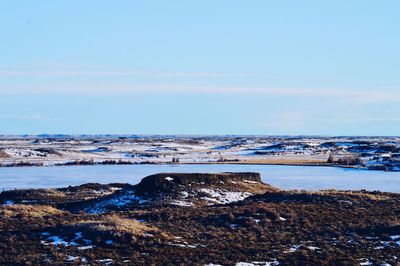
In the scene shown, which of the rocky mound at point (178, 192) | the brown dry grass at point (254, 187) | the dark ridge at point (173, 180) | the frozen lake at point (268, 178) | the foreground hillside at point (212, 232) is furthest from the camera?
the frozen lake at point (268, 178)

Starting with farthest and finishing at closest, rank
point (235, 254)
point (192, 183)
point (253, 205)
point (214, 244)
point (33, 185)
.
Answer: point (33, 185), point (192, 183), point (253, 205), point (214, 244), point (235, 254)

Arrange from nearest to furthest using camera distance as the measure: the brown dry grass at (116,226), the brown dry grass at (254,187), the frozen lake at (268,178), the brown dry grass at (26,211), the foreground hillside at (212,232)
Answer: the foreground hillside at (212,232)
the brown dry grass at (116,226)
the brown dry grass at (26,211)
the brown dry grass at (254,187)
the frozen lake at (268,178)

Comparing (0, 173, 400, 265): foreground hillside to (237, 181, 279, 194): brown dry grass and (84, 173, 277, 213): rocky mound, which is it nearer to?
(84, 173, 277, 213): rocky mound

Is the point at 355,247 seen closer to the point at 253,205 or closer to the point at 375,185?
the point at 253,205

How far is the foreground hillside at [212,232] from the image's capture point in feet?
63.8

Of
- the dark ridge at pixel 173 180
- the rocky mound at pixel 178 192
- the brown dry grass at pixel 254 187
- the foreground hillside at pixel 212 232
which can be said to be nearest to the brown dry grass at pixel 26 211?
the foreground hillside at pixel 212 232

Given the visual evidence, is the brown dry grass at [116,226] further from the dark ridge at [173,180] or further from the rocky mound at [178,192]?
the dark ridge at [173,180]

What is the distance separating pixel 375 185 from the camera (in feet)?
157

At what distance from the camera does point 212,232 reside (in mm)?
23188

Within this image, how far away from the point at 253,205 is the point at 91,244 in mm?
9553

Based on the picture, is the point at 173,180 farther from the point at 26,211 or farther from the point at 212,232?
the point at 212,232

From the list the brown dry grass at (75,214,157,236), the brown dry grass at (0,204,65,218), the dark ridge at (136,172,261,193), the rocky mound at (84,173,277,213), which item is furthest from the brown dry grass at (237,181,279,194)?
the brown dry grass at (75,214,157,236)

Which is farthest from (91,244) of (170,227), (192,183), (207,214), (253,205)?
(192,183)

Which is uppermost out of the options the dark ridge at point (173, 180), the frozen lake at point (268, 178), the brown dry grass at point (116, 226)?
the dark ridge at point (173, 180)
